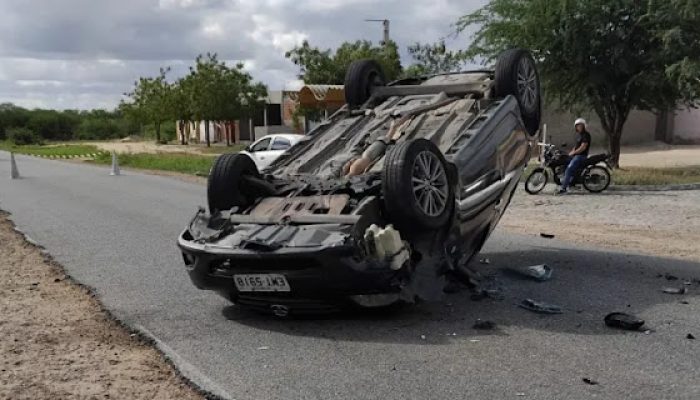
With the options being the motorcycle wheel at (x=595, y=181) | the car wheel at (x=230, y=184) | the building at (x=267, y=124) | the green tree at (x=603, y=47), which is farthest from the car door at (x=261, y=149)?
the car wheel at (x=230, y=184)

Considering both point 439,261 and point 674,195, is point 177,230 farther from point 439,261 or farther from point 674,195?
point 674,195

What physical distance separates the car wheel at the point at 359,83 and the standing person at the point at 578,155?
855 cm

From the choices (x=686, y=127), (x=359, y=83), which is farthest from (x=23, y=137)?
(x=359, y=83)

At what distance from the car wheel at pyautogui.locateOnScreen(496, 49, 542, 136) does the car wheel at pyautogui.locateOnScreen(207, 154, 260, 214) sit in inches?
104

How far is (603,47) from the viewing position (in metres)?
20.9

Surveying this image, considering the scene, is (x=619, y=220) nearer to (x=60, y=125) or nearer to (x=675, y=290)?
(x=675, y=290)

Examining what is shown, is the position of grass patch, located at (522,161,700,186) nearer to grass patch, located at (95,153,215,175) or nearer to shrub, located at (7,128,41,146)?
grass patch, located at (95,153,215,175)

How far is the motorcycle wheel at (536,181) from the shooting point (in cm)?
1667

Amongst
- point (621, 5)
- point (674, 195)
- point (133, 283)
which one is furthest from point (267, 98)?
point (133, 283)

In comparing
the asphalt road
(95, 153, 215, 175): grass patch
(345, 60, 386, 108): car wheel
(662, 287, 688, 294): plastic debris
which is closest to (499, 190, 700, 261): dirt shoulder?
the asphalt road

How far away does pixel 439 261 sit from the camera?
6.22m

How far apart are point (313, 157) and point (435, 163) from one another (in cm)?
181

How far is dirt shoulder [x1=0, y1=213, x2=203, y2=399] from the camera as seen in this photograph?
4.78m

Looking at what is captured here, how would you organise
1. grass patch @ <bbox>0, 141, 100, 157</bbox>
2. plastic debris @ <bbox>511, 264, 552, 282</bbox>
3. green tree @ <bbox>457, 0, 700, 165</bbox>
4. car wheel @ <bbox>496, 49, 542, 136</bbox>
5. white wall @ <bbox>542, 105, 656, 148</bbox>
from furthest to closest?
grass patch @ <bbox>0, 141, 100, 157</bbox>, white wall @ <bbox>542, 105, 656, 148</bbox>, green tree @ <bbox>457, 0, 700, 165</bbox>, car wheel @ <bbox>496, 49, 542, 136</bbox>, plastic debris @ <bbox>511, 264, 552, 282</bbox>
